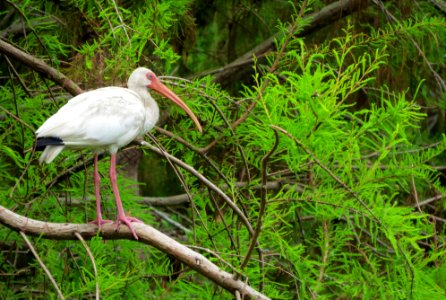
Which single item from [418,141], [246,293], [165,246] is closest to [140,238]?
[165,246]

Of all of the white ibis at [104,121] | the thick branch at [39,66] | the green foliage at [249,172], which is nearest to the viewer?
the green foliage at [249,172]

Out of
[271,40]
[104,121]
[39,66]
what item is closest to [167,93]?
[104,121]

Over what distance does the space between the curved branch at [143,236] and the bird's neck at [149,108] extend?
54 cm

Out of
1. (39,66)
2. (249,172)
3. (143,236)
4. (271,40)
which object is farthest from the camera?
(271,40)

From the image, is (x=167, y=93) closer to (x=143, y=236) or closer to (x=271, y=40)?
(x=143, y=236)

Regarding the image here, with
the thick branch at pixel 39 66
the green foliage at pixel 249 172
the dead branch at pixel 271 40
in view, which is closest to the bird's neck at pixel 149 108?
the green foliage at pixel 249 172

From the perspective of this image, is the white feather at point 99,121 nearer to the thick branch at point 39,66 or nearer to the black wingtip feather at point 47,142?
the black wingtip feather at point 47,142

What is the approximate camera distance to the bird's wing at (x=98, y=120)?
11.6 feet

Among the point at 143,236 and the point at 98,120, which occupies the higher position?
the point at 98,120

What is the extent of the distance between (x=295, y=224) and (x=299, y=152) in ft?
8.10

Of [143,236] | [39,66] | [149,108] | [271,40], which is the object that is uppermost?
[39,66]

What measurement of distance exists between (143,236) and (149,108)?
2.69 feet

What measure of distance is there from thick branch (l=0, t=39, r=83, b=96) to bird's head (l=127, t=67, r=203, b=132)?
240 mm

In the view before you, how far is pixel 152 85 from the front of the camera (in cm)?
399
